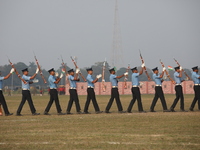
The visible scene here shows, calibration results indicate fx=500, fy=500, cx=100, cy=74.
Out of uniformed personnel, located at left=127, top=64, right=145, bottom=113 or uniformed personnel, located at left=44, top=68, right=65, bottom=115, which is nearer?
uniformed personnel, located at left=44, top=68, right=65, bottom=115

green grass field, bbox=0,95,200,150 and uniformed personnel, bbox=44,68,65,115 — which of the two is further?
uniformed personnel, bbox=44,68,65,115

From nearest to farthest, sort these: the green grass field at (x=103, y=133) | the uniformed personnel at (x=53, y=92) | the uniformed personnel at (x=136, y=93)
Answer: the green grass field at (x=103, y=133), the uniformed personnel at (x=53, y=92), the uniformed personnel at (x=136, y=93)

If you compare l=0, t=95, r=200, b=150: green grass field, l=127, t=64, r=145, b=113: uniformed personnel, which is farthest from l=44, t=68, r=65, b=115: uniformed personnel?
l=127, t=64, r=145, b=113: uniformed personnel

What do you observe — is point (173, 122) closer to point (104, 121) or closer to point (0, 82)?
point (104, 121)

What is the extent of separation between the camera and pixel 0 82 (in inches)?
850

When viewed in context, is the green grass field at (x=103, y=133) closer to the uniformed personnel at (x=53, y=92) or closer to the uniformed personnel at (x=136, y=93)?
the uniformed personnel at (x=53, y=92)

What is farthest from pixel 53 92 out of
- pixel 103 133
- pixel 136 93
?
pixel 103 133

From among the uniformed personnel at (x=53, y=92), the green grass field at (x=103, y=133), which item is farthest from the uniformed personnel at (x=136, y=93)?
the green grass field at (x=103, y=133)

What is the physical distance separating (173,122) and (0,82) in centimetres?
839

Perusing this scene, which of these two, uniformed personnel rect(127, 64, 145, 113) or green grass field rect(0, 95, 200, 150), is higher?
uniformed personnel rect(127, 64, 145, 113)

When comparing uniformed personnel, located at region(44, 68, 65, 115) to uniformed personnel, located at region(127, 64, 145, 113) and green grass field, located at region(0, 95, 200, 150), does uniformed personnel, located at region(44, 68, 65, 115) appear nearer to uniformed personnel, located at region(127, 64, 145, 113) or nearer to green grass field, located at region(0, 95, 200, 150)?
green grass field, located at region(0, 95, 200, 150)

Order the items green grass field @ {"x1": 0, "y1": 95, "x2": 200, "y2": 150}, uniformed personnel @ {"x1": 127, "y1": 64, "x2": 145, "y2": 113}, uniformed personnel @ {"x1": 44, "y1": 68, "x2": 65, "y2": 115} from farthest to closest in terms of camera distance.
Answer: uniformed personnel @ {"x1": 127, "y1": 64, "x2": 145, "y2": 113}, uniformed personnel @ {"x1": 44, "y1": 68, "x2": 65, "y2": 115}, green grass field @ {"x1": 0, "y1": 95, "x2": 200, "y2": 150}

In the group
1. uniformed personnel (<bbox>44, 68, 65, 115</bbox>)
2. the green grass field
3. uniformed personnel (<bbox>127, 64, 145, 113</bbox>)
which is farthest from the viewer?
uniformed personnel (<bbox>127, 64, 145, 113</bbox>)

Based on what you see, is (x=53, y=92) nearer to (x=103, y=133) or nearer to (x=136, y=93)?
(x=136, y=93)
